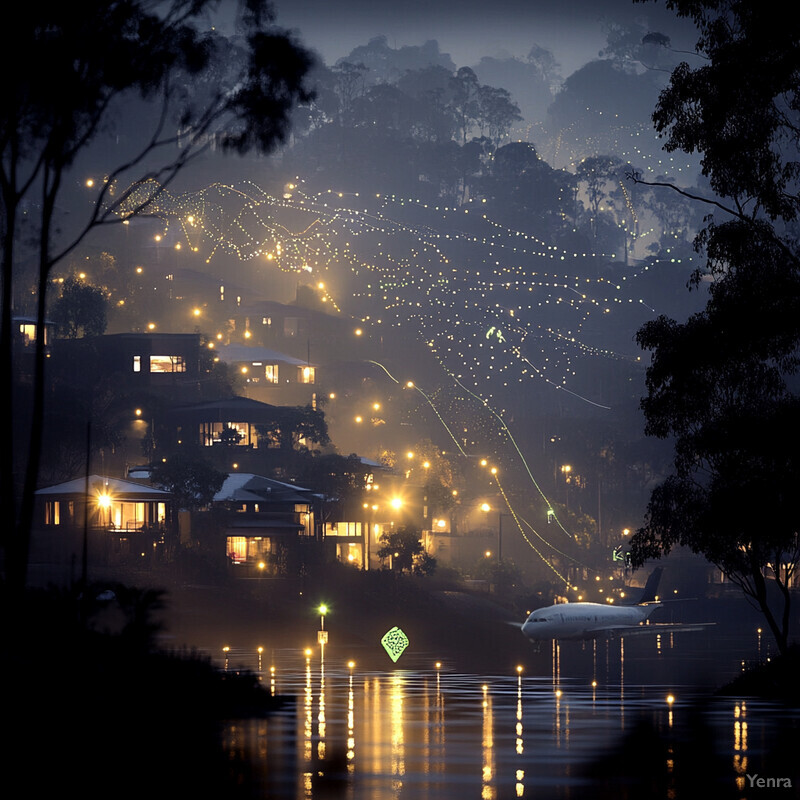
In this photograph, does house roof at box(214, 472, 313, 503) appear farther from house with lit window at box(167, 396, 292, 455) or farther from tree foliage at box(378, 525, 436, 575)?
house with lit window at box(167, 396, 292, 455)

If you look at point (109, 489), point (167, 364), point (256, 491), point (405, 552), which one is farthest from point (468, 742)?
point (167, 364)

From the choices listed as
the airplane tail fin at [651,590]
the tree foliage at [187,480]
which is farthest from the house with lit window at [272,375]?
the airplane tail fin at [651,590]

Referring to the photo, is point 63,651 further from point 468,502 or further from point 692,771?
point 468,502

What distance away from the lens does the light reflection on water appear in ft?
55.8

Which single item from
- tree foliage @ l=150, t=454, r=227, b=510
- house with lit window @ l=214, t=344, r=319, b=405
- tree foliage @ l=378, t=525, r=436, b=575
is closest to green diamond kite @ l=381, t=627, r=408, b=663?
tree foliage @ l=150, t=454, r=227, b=510

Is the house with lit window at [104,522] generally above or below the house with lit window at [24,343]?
below

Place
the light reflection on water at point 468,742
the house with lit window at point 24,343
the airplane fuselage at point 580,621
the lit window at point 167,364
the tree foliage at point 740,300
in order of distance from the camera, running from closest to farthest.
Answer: the light reflection on water at point 468,742 < the tree foliage at point 740,300 < the airplane fuselage at point 580,621 < the house with lit window at point 24,343 < the lit window at point 167,364

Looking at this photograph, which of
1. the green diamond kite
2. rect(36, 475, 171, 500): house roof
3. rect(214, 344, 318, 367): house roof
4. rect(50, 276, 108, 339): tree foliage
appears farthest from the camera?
rect(214, 344, 318, 367): house roof

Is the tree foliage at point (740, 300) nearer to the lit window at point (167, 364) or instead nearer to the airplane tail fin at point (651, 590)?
the airplane tail fin at point (651, 590)

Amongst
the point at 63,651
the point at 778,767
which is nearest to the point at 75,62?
the point at 63,651

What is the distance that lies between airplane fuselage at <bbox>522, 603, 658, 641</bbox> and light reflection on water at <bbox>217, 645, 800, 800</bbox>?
2538 inches

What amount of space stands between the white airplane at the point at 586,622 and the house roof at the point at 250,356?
46.2 metres

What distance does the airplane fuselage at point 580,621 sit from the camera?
3922 inches

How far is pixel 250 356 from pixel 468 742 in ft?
399
